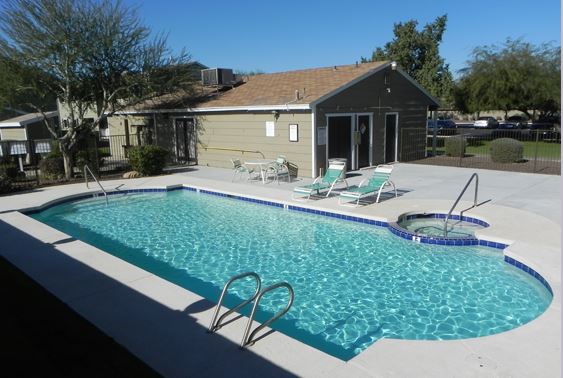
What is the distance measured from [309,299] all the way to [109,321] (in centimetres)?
280

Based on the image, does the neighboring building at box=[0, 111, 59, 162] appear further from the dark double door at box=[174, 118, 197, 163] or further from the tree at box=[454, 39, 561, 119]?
the tree at box=[454, 39, 561, 119]

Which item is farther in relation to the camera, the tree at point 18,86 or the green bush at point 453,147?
the green bush at point 453,147

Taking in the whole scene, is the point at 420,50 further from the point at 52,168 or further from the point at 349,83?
the point at 52,168

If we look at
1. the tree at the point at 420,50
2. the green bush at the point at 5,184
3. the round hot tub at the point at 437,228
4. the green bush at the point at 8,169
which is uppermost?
the tree at the point at 420,50

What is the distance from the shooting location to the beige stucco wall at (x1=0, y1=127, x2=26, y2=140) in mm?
24844

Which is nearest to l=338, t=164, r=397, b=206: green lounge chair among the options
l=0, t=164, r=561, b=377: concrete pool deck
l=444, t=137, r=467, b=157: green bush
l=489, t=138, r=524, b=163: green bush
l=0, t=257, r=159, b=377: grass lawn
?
l=0, t=164, r=561, b=377: concrete pool deck

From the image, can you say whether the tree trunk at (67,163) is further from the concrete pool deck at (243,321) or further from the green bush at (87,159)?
the concrete pool deck at (243,321)

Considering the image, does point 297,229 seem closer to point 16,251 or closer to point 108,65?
point 16,251

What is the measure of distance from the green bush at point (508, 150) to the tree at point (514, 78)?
1479cm

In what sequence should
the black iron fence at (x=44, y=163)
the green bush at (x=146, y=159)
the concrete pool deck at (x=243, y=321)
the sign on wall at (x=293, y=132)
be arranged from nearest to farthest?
the concrete pool deck at (x=243, y=321) < the sign on wall at (x=293, y=132) < the black iron fence at (x=44, y=163) < the green bush at (x=146, y=159)

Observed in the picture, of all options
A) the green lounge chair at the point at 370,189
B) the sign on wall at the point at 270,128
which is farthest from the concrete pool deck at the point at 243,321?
the sign on wall at the point at 270,128

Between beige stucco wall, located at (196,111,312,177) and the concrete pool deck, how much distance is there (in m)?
4.80

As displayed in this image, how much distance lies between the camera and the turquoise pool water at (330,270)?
216 inches

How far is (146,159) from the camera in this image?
16.3 metres
